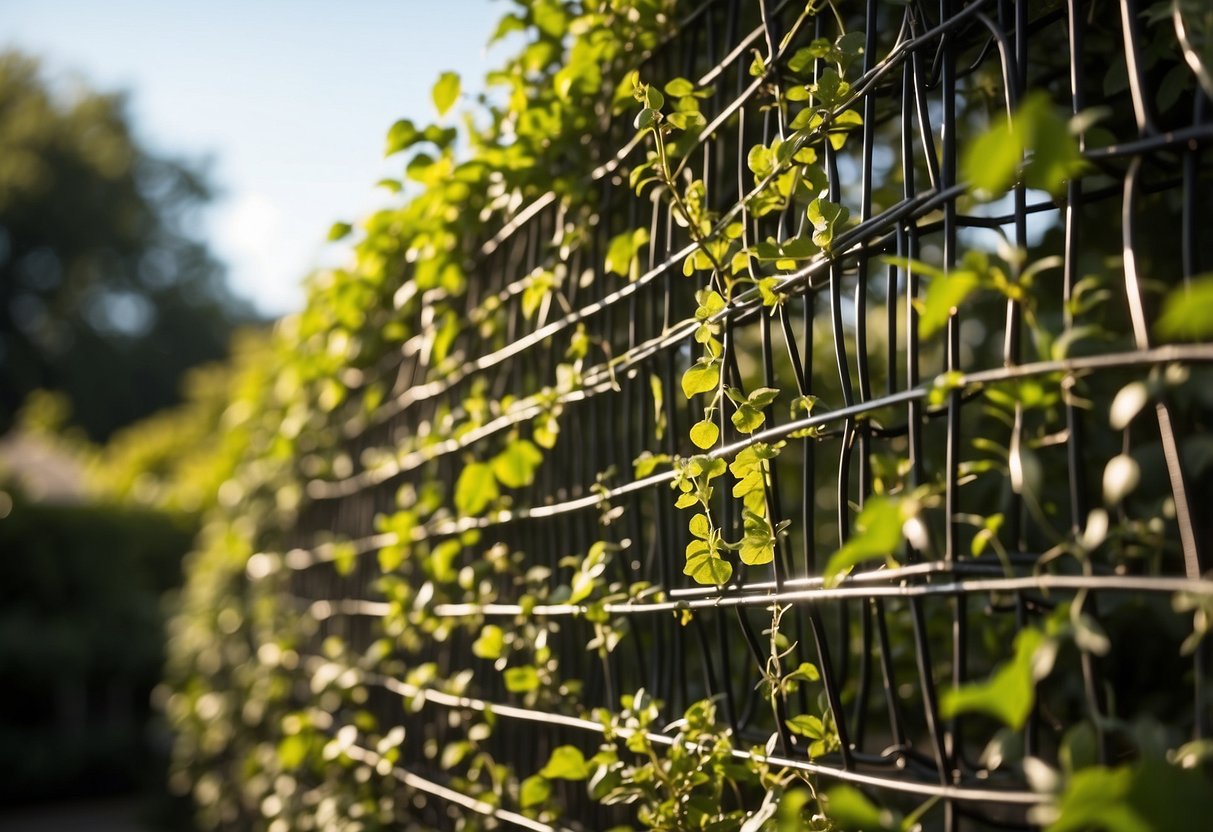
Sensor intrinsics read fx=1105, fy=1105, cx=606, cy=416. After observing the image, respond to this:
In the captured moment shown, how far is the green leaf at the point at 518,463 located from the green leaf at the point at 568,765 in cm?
53

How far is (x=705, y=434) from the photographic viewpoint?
58.8 inches

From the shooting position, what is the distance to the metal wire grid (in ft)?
3.51

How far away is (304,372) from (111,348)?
3854 centimetres

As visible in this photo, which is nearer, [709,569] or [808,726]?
[808,726]

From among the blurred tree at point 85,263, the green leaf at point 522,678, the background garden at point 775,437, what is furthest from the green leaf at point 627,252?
the blurred tree at point 85,263

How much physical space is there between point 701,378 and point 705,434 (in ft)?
0.26

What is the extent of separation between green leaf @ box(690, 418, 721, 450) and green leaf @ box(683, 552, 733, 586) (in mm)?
157

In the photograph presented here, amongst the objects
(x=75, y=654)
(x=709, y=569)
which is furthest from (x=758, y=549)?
→ (x=75, y=654)

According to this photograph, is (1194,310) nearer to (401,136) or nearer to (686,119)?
(686,119)

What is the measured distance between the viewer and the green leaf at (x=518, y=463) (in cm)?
212

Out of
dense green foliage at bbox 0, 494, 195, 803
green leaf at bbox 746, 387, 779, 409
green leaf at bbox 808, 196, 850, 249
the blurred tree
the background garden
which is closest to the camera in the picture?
the background garden

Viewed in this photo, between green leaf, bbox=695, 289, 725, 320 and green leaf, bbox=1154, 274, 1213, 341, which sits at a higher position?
green leaf, bbox=695, 289, 725, 320

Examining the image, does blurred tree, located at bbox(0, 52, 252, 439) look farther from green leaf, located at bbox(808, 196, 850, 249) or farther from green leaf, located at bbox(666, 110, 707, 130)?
green leaf, located at bbox(808, 196, 850, 249)

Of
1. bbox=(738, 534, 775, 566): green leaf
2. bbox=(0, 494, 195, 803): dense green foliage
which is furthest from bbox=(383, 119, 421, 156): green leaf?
bbox=(0, 494, 195, 803): dense green foliage
